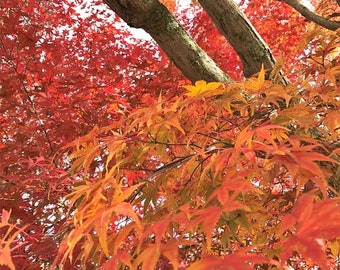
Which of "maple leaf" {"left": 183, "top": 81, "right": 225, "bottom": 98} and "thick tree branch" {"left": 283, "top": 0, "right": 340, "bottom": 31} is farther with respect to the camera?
"thick tree branch" {"left": 283, "top": 0, "right": 340, "bottom": 31}

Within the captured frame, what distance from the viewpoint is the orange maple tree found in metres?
0.82

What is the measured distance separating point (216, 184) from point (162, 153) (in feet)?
0.87

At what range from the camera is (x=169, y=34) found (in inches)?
86.1

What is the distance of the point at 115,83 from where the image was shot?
290 centimetres

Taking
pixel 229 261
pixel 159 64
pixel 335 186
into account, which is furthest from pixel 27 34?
pixel 229 261

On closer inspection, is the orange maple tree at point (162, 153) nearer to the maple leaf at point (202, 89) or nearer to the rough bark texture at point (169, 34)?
the maple leaf at point (202, 89)

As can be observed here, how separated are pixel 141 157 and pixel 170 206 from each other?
229mm

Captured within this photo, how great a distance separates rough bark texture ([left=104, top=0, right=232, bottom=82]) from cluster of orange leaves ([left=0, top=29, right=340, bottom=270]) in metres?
0.51

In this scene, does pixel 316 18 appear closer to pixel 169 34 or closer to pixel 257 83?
pixel 169 34

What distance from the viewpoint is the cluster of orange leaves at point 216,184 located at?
73cm

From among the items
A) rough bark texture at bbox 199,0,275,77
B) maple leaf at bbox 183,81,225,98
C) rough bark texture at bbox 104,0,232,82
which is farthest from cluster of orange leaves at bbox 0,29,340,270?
rough bark texture at bbox 104,0,232,82

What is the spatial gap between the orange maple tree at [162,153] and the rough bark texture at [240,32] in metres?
0.11

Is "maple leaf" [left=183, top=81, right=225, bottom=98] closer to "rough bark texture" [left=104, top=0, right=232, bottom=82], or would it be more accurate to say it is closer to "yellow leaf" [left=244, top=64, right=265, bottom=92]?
"yellow leaf" [left=244, top=64, right=265, bottom=92]

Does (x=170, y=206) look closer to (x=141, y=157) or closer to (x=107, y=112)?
(x=141, y=157)
